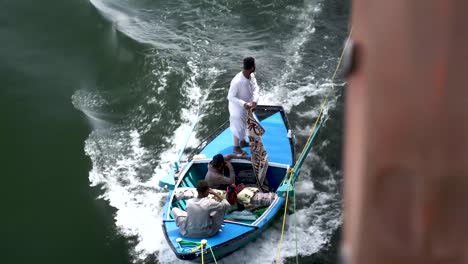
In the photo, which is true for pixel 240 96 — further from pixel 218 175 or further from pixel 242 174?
pixel 242 174

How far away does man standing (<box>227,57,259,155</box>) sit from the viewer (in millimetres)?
A: 8188

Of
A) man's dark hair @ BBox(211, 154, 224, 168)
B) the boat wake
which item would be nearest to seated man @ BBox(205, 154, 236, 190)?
man's dark hair @ BBox(211, 154, 224, 168)

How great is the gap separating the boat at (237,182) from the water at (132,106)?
70cm

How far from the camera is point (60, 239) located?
972cm

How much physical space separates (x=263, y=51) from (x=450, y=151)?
12900 mm

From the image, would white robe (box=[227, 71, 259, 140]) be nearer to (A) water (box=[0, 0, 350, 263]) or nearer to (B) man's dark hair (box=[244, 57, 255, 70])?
(B) man's dark hair (box=[244, 57, 255, 70])

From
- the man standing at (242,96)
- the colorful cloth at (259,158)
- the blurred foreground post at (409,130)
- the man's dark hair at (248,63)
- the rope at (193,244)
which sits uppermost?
the blurred foreground post at (409,130)

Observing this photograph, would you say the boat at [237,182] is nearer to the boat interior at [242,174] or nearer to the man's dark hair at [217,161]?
the boat interior at [242,174]

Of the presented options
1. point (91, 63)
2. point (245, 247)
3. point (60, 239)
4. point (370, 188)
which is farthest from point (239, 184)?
point (370, 188)

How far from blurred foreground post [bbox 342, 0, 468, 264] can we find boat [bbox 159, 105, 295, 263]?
A: 6.64m

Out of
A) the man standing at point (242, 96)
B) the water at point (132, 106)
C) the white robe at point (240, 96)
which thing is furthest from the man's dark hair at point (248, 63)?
the water at point (132, 106)

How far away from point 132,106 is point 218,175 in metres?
4.38

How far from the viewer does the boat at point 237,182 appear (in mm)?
7812

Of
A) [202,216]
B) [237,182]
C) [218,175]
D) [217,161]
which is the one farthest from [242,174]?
[202,216]
